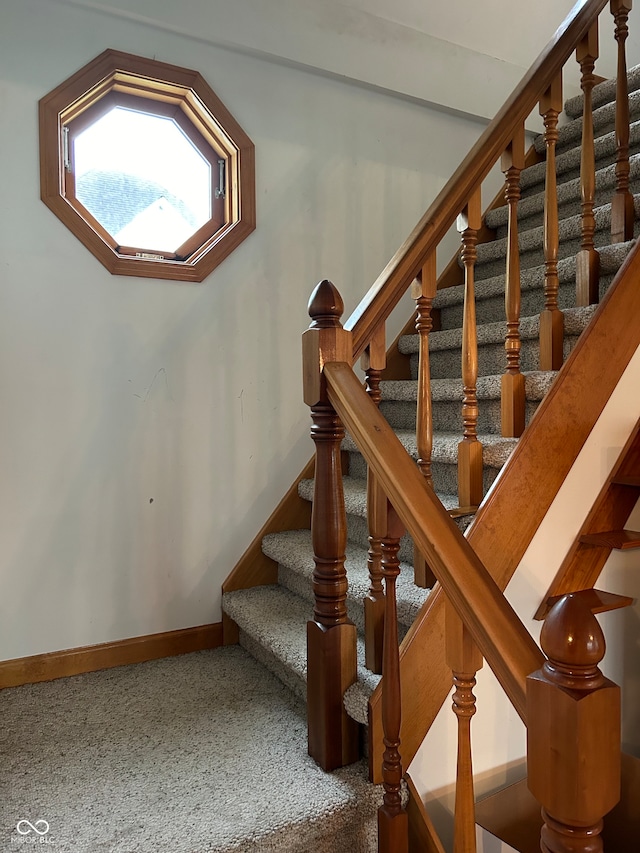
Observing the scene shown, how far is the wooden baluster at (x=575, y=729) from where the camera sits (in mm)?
773

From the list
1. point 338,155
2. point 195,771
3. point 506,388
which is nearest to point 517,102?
point 506,388

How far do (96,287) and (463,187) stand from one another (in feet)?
4.05

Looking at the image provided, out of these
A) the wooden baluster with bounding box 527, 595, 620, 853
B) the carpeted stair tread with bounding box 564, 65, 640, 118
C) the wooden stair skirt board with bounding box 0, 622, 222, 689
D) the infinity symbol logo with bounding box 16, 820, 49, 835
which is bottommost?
the infinity symbol logo with bounding box 16, 820, 49, 835

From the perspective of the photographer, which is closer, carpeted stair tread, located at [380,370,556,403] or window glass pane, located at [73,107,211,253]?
carpeted stair tread, located at [380,370,556,403]

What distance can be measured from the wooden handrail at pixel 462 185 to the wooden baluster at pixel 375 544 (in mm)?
53

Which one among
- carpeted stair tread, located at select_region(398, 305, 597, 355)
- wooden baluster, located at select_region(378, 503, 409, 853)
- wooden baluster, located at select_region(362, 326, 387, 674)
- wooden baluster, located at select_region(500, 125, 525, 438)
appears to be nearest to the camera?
wooden baluster, located at select_region(378, 503, 409, 853)

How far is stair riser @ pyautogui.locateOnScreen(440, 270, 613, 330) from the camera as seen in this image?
2.25m

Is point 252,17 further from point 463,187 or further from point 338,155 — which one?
point 463,187

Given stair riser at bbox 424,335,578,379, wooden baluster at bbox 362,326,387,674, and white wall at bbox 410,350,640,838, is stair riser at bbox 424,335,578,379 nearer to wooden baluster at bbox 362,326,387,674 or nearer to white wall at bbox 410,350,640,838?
white wall at bbox 410,350,640,838

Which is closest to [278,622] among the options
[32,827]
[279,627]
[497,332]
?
[279,627]

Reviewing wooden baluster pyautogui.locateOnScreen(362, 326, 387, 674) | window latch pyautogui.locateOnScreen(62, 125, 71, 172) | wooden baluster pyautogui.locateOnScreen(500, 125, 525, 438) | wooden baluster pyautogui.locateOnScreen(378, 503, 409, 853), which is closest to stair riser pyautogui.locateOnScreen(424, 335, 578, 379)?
wooden baluster pyautogui.locateOnScreen(500, 125, 525, 438)

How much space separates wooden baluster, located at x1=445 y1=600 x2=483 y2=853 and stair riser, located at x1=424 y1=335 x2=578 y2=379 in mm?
1086

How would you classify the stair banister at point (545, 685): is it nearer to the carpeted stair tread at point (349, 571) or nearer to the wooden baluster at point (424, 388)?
the wooden baluster at point (424, 388)

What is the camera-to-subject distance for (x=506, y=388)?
66.7 inches
